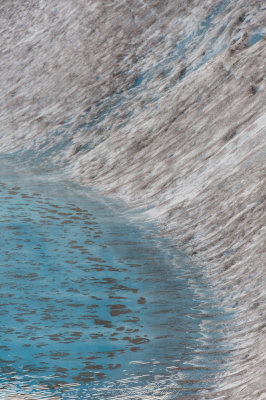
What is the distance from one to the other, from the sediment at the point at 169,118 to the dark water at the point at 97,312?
1.97 feet

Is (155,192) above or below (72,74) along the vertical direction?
above

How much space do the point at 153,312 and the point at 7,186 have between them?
12.7 metres

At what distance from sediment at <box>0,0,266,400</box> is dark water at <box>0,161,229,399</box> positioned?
60 cm

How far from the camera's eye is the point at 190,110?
863 inches

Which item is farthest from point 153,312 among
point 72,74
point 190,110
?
point 72,74

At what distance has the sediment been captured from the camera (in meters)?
12.3

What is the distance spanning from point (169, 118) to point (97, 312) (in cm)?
1339

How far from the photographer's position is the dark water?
7797mm

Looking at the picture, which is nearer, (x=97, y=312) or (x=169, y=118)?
(x=97, y=312)

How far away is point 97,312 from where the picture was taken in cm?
1038

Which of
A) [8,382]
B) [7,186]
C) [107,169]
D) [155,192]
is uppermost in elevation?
[8,382]

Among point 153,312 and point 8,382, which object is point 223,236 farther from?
point 8,382

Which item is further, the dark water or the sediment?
the sediment

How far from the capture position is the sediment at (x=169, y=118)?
484 inches
